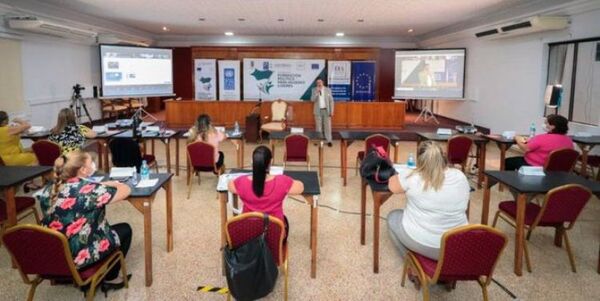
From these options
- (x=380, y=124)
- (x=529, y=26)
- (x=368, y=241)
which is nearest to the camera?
(x=368, y=241)

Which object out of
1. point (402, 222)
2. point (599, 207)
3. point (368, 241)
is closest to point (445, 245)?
point (402, 222)

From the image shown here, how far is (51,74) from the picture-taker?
967cm

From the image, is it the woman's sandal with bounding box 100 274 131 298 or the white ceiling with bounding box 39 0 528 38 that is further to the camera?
the white ceiling with bounding box 39 0 528 38

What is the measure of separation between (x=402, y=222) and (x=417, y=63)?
9.91 metres

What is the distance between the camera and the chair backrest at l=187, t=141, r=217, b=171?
17.6ft

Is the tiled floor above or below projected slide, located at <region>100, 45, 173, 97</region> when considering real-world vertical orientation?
below

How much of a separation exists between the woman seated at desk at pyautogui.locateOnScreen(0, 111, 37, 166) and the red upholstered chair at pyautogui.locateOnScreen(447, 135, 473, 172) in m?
5.60

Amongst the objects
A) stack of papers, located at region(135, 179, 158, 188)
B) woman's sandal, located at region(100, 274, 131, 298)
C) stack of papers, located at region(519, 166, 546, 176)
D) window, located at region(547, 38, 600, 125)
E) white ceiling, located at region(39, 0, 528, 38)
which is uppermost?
white ceiling, located at region(39, 0, 528, 38)

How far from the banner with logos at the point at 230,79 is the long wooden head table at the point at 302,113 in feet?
8.08

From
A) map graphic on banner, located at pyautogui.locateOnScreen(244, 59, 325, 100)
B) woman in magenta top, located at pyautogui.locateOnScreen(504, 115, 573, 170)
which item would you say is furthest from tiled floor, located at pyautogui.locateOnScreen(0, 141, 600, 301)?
map graphic on banner, located at pyautogui.locateOnScreen(244, 59, 325, 100)

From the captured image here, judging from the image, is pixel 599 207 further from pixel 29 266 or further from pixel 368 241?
pixel 29 266

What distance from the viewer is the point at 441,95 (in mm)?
11914

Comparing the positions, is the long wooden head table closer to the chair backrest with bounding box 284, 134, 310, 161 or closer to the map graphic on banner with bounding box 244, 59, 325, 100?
the map graphic on banner with bounding box 244, 59, 325, 100

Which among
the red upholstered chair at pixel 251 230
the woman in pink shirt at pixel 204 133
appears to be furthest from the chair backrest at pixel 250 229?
the woman in pink shirt at pixel 204 133
